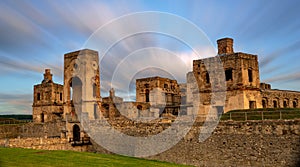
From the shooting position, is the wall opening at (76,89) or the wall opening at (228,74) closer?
the wall opening at (228,74)

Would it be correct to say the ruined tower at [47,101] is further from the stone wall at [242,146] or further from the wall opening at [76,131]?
the stone wall at [242,146]

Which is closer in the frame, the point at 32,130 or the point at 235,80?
the point at 235,80

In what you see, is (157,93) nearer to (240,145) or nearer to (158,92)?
(158,92)

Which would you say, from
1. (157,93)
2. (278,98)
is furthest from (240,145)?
(157,93)

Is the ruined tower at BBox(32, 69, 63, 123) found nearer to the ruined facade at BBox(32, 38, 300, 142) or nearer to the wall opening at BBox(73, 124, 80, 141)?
the ruined facade at BBox(32, 38, 300, 142)

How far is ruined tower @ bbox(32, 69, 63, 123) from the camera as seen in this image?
48.5 meters

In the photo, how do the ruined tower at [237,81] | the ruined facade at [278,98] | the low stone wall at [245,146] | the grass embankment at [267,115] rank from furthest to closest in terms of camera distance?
1. the ruined facade at [278,98]
2. the ruined tower at [237,81]
3. the grass embankment at [267,115]
4. the low stone wall at [245,146]

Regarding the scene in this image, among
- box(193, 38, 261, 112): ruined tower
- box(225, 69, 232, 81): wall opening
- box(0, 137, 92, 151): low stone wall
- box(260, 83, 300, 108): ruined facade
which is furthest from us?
box(260, 83, 300, 108): ruined facade

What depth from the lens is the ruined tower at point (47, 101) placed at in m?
48.5

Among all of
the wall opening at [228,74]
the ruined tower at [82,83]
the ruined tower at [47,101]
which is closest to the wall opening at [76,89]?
the ruined tower at [82,83]

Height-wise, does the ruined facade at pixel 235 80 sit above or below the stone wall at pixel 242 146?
above

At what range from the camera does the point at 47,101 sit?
49.1m

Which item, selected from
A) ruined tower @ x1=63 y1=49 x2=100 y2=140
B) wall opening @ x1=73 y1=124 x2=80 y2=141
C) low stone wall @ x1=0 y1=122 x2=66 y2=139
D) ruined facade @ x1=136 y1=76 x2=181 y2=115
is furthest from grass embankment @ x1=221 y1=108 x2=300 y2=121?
ruined facade @ x1=136 y1=76 x2=181 y2=115

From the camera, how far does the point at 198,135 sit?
Answer: 72.8 ft
